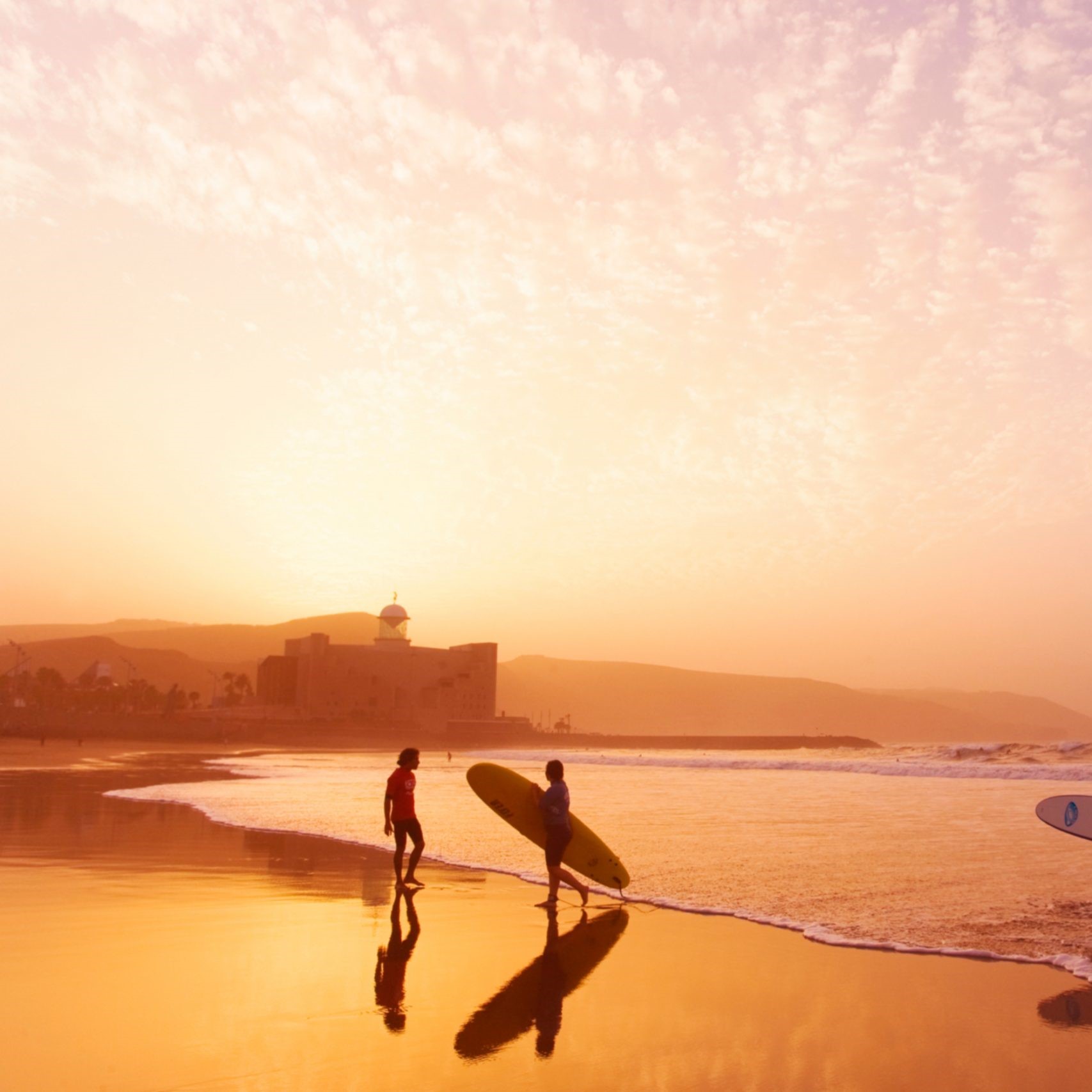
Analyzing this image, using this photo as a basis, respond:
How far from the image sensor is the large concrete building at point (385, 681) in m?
138

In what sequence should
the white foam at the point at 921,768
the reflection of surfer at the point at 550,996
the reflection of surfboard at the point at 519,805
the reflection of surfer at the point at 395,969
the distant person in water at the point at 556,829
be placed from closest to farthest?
the reflection of surfer at the point at 550,996 < the reflection of surfer at the point at 395,969 < the distant person in water at the point at 556,829 < the reflection of surfboard at the point at 519,805 < the white foam at the point at 921,768

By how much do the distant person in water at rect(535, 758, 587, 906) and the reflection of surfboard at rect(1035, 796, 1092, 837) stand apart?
6.98m

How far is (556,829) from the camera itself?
11500 millimetres

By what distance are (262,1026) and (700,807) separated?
20034mm

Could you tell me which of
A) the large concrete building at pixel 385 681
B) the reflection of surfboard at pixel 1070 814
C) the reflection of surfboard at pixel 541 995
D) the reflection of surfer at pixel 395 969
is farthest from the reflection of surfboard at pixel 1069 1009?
the large concrete building at pixel 385 681

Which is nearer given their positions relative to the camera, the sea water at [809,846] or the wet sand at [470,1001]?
the wet sand at [470,1001]

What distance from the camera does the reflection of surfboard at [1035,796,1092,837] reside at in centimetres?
1395

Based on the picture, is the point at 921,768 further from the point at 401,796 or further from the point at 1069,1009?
the point at 1069,1009

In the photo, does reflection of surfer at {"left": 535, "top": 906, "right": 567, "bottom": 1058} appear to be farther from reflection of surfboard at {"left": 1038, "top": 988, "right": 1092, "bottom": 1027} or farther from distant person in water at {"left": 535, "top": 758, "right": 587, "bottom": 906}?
reflection of surfboard at {"left": 1038, "top": 988, "right": 1092, "bottom": 1027}

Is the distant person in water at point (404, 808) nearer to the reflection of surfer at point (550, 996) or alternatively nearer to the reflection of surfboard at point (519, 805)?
the reflection of surfboard at point (519, 805)

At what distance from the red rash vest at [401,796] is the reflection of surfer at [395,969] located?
1983mm

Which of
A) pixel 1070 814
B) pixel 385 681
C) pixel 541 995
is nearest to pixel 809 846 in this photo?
pixel 1070 814

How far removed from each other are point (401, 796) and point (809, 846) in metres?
7.58

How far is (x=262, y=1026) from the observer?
6289 millimetres
